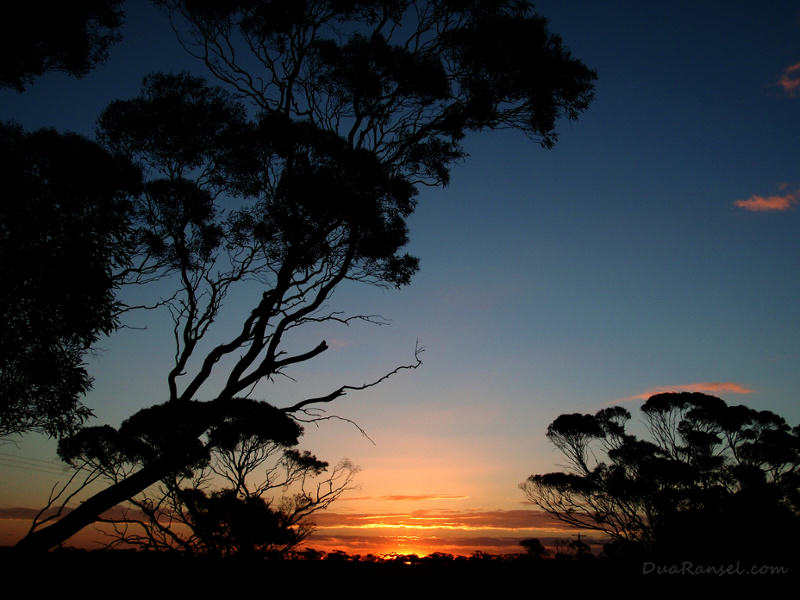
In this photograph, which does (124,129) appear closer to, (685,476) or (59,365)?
(59,365)

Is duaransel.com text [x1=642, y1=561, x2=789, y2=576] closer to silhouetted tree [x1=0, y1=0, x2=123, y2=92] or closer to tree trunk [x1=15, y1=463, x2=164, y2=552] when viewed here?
tree trunk [x1=15, y1=463, x2=164, y2=552]

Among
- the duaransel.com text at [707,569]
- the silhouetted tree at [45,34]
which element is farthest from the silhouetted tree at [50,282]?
the duaransel.com text at [707,569]

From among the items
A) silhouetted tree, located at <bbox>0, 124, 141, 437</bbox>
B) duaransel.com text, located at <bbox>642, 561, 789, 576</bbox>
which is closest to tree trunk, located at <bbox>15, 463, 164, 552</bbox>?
silhouetted tree, located at <bbox>0, 124, 141, 437</bbox>

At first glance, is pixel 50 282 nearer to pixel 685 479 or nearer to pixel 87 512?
pixel 87 512

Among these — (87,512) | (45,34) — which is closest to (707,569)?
(87,512)

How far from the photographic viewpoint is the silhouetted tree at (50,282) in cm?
654

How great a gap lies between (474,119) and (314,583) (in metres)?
9.30

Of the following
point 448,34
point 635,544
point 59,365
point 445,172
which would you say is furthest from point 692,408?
point 59,365

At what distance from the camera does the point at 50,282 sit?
21.7 feet

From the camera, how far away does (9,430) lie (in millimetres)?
7930

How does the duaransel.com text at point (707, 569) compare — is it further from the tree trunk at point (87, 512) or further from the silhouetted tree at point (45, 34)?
the silhouetted tree at point (45, 34)

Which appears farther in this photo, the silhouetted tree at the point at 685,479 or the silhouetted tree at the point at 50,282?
the silhouetted tree at the point at 685,479

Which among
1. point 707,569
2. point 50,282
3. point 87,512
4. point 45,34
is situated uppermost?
point 45,34

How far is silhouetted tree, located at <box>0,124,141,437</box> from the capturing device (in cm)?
654
